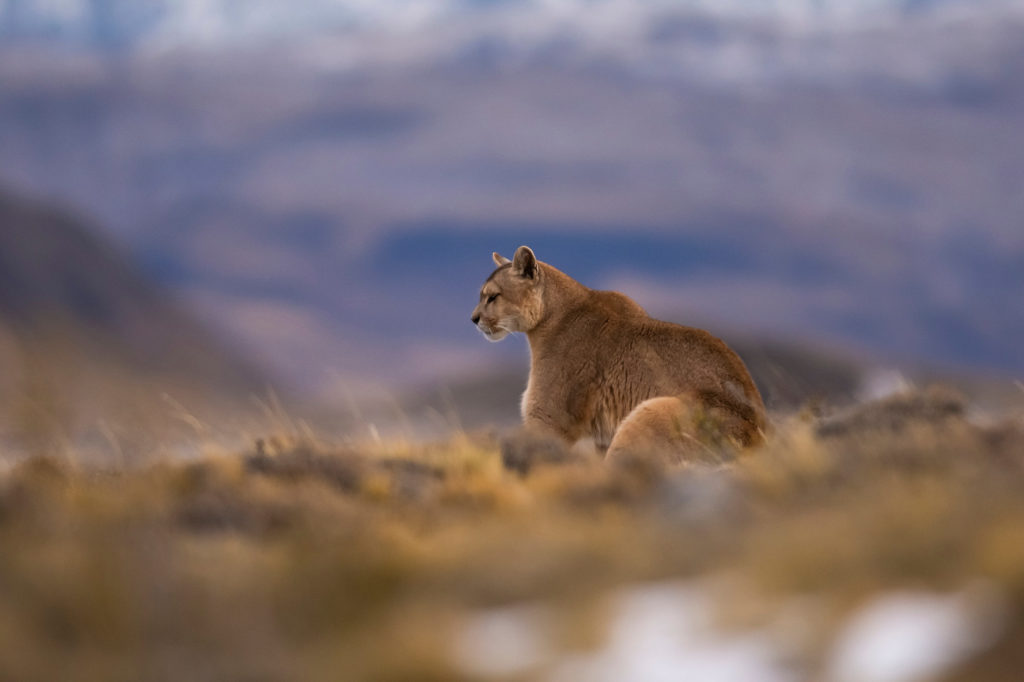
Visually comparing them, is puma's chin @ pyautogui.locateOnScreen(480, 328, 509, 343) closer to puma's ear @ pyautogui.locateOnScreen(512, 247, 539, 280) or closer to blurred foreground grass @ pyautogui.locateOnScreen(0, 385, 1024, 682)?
puma's ear @ pyautogui.locateOnScreen(512, 247, 539, 280)

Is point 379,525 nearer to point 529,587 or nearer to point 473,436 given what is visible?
point 529,587

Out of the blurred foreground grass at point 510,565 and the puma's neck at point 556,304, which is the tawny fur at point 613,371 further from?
the blurred foreground grass at point 510,565

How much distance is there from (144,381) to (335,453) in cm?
19837

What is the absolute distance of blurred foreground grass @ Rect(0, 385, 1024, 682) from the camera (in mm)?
4652

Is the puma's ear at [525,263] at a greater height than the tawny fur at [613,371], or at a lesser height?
greater

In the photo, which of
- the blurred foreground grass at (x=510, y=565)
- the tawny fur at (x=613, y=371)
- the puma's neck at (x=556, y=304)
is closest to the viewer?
the blurred foreground grass at (x=510, y=565)

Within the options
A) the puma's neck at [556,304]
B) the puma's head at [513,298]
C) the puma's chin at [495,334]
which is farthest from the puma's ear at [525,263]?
the puma's chin at [495,334]

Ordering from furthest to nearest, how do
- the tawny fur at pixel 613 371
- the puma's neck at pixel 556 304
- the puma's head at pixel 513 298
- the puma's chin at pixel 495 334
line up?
the puma's chin at pixel 495 334 < the puma's head at pixel 513 298 < the puma's neck at pixel 556 304 < the tawny fur at pixel 613 371

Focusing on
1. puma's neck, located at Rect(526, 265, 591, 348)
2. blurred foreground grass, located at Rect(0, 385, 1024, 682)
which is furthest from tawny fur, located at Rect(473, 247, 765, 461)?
blurred foreground grass, located at Rect(0, 385, 1024, 682)

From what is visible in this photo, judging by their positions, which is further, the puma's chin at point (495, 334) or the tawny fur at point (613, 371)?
the puma's chin at point (495, 334)

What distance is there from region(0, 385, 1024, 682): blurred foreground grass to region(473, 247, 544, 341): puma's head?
3115 millimetres

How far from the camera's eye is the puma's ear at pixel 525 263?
456 inches

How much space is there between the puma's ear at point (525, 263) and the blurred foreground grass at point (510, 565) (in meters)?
3.34

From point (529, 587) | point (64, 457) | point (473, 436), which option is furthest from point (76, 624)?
point (473, 436)
